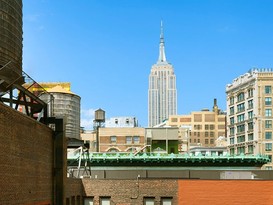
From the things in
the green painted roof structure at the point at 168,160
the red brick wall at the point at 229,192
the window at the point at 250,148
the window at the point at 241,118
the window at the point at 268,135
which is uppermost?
the window at the point at 241,118

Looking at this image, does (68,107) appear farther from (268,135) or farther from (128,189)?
(268,135)

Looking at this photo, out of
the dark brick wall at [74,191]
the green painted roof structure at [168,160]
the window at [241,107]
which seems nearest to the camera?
the dark brick wall at [74,191]

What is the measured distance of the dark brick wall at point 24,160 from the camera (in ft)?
54.2

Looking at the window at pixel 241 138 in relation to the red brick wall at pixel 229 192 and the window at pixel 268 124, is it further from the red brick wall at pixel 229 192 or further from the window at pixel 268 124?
the red brick wall at pixel 229 192

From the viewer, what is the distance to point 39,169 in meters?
21.5

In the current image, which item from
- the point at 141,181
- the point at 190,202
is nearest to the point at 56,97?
the point at 141,181

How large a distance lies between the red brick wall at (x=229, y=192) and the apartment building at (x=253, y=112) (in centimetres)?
7186

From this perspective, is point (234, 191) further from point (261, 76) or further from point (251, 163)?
point (261, 76)

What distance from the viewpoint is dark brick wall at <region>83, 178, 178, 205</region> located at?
38906 millimetres

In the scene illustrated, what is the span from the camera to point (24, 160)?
62.2 feet

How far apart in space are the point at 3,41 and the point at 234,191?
21.5 meters

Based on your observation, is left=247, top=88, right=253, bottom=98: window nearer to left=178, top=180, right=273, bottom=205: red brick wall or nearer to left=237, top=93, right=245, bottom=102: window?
left=237, top=93, right=245, bottom=102: window

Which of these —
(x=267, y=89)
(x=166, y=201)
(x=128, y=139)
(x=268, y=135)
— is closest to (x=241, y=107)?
(x=267, y=89)

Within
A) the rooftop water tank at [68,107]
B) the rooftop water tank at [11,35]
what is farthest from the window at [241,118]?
the rooftop water tank at [11,35]
